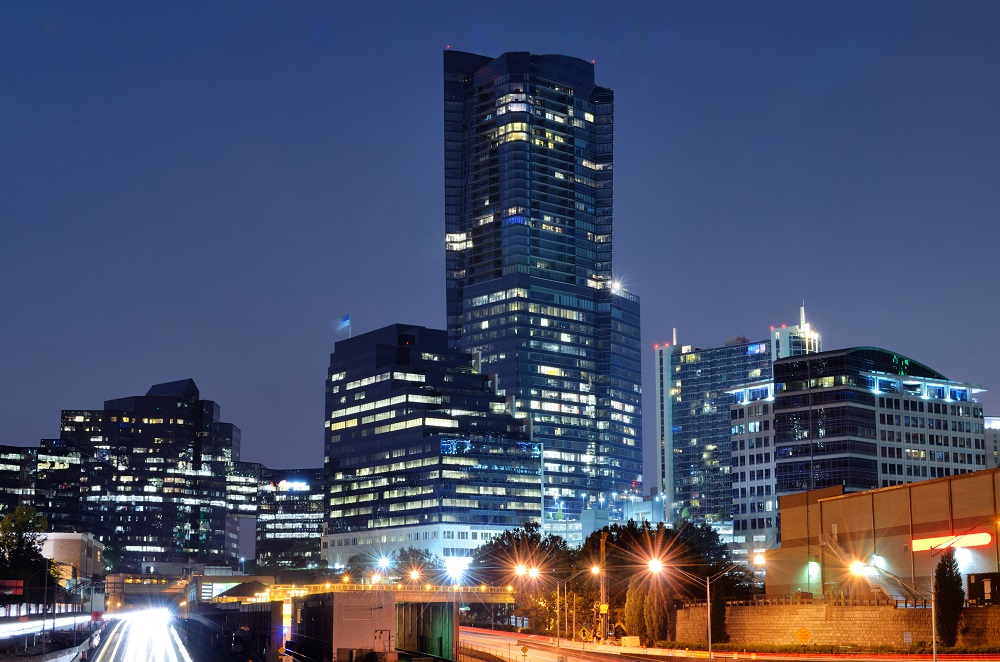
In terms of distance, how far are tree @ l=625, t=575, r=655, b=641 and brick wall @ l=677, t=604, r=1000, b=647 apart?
345 inches

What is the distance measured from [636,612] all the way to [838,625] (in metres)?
35.2

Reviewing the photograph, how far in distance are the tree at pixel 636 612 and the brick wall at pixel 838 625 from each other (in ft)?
28.7

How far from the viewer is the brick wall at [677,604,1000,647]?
8956 centimetres

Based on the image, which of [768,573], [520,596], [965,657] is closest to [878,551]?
[768,573]

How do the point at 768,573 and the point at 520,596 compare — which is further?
the point at 520,596

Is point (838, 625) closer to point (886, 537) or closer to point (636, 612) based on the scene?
point (886, 537)

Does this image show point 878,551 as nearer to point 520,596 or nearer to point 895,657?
point 895,657

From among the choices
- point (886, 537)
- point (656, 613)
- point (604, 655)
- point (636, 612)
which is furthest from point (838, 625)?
point (636, 612)

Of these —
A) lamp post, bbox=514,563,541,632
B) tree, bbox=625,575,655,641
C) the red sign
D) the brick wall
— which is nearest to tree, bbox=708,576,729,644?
the brick wall

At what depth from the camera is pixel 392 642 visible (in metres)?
124

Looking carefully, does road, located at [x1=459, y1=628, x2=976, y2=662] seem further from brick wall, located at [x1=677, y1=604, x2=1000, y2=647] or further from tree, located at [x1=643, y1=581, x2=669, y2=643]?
tree, located at [x1=643, y1=581, x2=669, y2=643]

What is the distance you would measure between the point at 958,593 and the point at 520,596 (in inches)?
4186

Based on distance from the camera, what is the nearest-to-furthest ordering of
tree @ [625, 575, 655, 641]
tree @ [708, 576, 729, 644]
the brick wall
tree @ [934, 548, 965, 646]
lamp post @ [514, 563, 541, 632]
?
the brick wall < tree @ [934, 548, 965, 646] < tree @ [708, 576, 729, 644] < tree @ [625, 575, 655, 641] < lamp post @ [514, 563, 541, 632]

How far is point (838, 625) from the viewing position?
334 feet
